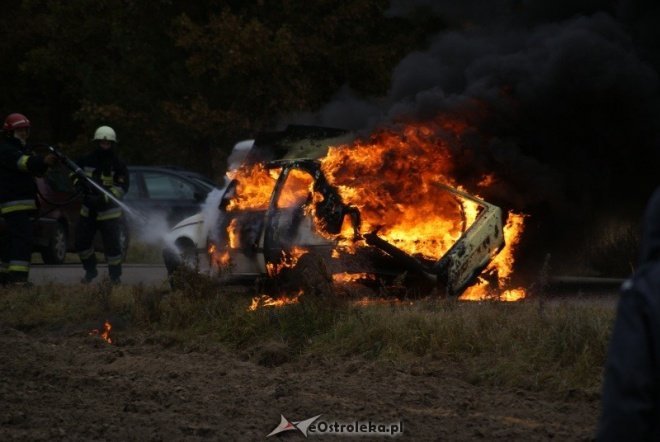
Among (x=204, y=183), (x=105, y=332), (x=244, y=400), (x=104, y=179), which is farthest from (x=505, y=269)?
(x=204, y=183)

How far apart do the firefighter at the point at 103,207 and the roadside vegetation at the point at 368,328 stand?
2193 mm

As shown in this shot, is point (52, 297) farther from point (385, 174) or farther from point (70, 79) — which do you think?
point (70, 79)

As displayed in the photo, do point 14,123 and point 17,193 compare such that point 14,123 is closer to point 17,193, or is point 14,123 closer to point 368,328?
point 17,193

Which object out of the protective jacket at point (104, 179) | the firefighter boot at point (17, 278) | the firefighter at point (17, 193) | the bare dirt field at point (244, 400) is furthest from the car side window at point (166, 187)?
the bare dirt field at point (244, 400)

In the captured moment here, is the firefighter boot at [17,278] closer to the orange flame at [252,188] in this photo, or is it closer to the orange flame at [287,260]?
the orange flame at [252,188]

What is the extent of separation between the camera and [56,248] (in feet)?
58.5

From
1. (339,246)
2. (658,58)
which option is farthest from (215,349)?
(658,58)

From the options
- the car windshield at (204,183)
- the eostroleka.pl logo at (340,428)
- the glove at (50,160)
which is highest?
the glove at (50,160)

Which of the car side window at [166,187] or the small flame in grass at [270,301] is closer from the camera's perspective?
the small flame in grass at [270,301]

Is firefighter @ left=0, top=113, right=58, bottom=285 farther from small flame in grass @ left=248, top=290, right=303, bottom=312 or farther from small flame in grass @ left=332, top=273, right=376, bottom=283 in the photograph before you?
small flame in grass @ left=332, top=273, right=376, bottom=283

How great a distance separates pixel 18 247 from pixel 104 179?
154 cm

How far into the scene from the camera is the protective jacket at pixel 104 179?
1327 cm

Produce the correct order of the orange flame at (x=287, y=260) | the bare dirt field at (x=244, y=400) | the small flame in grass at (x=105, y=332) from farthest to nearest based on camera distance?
1. the orange flame at (x=287, y=260)
2. the small flame in grass at (x=105, y=332)
3. the bare dirt field at (x=244, y=400)

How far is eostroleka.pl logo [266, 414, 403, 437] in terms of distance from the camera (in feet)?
19.6
